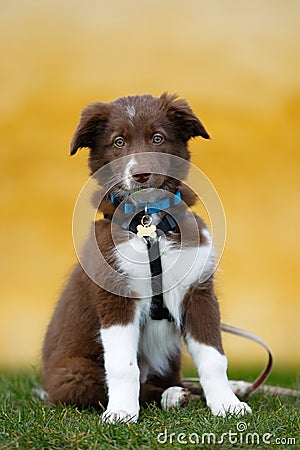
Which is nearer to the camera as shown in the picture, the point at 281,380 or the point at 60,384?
the point at 60,384

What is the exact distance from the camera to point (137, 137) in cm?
352

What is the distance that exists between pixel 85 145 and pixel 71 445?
5.23ft

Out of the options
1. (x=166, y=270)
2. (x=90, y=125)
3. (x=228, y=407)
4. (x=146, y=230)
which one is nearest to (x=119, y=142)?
(x=90, y=125)

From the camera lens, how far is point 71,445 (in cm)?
283

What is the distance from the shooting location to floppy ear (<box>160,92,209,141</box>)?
3668 mm

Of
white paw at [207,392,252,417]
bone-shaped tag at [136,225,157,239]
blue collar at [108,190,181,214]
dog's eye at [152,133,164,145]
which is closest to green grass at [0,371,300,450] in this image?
white paw at [207,392,252,417]

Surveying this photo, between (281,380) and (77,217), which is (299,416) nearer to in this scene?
(77,217)

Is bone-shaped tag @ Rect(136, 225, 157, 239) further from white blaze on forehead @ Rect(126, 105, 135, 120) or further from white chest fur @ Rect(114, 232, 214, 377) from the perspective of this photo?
white blaze on forehead @ Rect(126, 105, 135, 120)

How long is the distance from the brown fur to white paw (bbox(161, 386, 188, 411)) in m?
0.12

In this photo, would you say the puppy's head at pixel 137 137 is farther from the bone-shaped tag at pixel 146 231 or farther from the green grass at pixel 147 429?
the green grass at pixel 147 429

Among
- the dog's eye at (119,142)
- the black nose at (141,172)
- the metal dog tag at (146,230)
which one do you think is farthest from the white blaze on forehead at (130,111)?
the metal dog tag at (146,230)

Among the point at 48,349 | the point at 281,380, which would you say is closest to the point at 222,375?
the point at 48,349

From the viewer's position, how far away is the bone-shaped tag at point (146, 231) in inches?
141

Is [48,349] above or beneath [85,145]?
beneath
